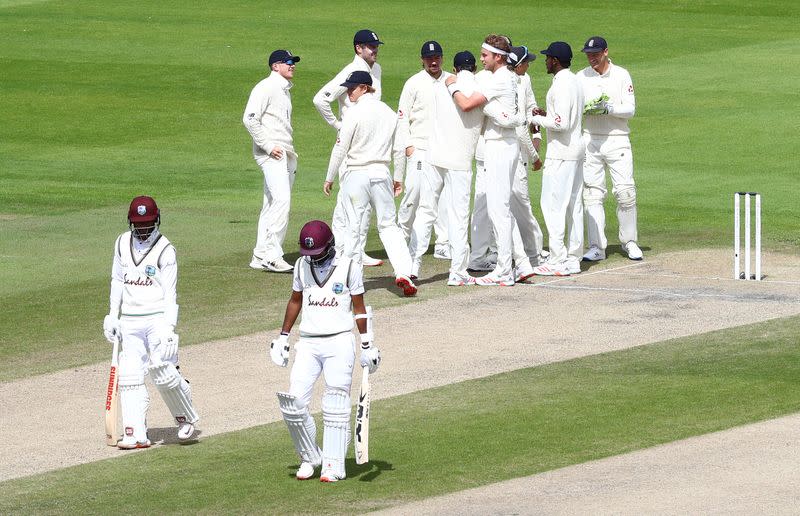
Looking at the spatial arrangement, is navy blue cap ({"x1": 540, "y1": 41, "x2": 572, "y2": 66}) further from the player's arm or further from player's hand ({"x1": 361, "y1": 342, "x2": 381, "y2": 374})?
player's hand ({"x1": 361, "y1": 342, "x2": 381, "y2": 374})

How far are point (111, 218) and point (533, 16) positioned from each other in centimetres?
2040

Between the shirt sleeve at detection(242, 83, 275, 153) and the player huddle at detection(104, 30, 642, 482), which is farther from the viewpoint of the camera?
the shirt sleeve at detection(242, 83, 275, 153)

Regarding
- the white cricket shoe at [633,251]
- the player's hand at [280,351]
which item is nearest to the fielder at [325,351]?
the player's hand at [280,351]

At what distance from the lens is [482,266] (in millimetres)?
17547

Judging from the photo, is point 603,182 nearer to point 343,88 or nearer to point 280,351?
point 343,88

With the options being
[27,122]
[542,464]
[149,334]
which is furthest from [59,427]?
[27,122]

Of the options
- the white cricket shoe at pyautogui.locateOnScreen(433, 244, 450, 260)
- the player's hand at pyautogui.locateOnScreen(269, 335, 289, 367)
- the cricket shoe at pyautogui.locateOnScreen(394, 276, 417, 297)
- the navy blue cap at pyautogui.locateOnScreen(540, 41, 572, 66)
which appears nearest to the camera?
the player's hand at pyautogui.locateOnScreen(269, 335, 289, 367)

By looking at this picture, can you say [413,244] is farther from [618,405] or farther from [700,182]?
[700,182]

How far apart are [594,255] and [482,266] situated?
133 centimetres

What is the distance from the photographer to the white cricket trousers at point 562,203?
667 inches

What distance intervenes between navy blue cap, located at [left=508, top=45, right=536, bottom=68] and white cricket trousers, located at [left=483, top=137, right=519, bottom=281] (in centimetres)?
80

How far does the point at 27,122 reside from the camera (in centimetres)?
2892

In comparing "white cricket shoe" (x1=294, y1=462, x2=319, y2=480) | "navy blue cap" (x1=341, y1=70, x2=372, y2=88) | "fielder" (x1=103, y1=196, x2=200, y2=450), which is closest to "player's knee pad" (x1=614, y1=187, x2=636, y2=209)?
"navy blue cap" (x1=341, y1=70, x2=372, y2=88)

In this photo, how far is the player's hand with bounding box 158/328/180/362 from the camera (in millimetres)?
11219
